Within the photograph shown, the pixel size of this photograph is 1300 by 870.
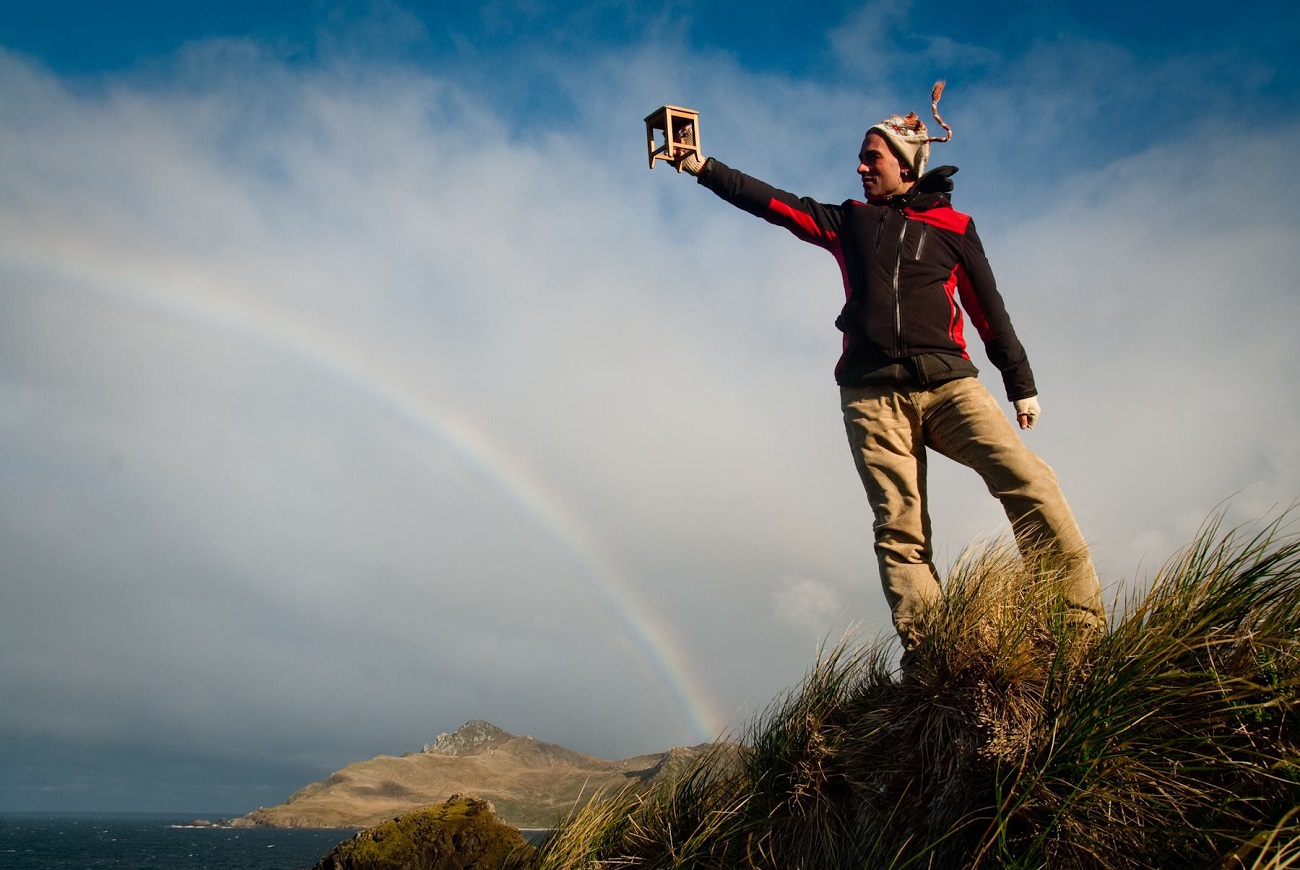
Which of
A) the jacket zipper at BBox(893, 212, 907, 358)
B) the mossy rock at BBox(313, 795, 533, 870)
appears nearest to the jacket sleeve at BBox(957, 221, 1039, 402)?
the jacket zipper at BBox(893, 212, 907, 358)

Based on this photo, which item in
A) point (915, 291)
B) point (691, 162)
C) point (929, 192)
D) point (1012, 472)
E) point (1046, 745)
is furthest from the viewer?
point (691, 162)

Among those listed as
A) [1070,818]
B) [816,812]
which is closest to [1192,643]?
→ [1070,818]

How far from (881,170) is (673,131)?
1343 millimetres

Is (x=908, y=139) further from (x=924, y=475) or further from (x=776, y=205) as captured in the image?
(x=924, y=475)

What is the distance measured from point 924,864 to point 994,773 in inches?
17.0

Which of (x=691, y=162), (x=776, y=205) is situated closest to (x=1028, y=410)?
(x=776, y=205)

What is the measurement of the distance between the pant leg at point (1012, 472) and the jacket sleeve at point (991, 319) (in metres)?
0.25

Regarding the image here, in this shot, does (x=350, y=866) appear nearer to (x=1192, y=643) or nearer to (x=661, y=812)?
(x=661, y=812)

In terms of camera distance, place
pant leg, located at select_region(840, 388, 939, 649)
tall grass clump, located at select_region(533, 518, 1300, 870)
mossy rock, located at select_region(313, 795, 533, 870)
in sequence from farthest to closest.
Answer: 1. mossy rock, located at select_region(313, 795, 533, 870)
2. pant leg, located at select_region(840, 388, 939, 649)
3. tall grass clump, located at select_region(533, 518, 1300, 870)

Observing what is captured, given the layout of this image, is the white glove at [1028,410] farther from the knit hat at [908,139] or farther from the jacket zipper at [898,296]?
the knit hat at [908,139]

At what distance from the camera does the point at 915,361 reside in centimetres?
514

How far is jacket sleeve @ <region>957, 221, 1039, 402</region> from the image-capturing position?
17.3ft

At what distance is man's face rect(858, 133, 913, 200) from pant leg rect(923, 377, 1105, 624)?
53.7 inches

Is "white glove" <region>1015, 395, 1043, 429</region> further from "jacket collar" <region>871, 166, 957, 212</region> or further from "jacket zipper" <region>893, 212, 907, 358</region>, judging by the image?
"jacket collar" <region>871, 166, 957, 212</region>
